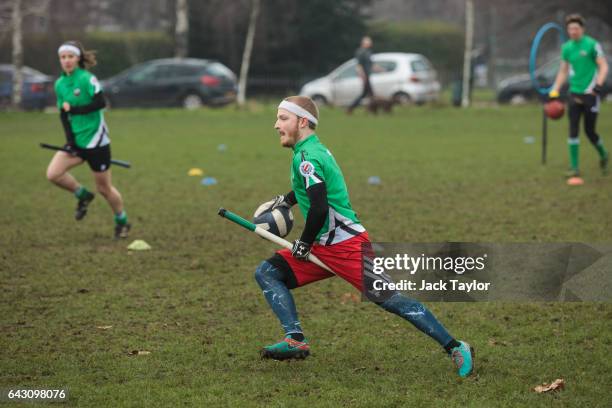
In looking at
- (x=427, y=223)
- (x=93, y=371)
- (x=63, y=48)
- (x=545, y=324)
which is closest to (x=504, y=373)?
(x=545, y=324)

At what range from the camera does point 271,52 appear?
38.1m

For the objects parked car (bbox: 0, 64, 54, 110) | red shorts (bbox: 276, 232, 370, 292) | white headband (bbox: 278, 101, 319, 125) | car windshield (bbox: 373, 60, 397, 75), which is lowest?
parked car (bbox: 0, 64, 54, 110)

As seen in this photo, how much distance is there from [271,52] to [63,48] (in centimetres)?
2867

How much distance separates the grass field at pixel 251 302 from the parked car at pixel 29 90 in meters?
14.3

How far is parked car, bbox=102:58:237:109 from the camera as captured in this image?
3030 centimetres

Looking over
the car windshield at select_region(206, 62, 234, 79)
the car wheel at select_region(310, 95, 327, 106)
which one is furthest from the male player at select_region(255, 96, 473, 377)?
the car wheel at select_region(310, 95, 327, 106)

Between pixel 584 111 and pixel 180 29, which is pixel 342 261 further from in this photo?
pixel 180 29

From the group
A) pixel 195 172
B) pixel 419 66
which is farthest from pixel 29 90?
pixel 195 172

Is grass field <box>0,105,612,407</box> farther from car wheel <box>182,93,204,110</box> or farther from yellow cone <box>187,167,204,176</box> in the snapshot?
car wheel <box>182,93,204,110</box>

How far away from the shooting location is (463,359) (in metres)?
5.56

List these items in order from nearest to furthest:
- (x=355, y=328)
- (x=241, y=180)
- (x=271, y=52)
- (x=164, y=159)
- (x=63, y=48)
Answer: (x=355, y=328), (x=63, y=48), (x=241, y=180), (x=164, y=159), (x=271, y=52)

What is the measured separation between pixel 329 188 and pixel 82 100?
4803 millimetres

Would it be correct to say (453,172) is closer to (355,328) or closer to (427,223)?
(427,223)

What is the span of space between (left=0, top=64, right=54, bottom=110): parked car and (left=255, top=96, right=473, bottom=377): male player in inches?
1039
